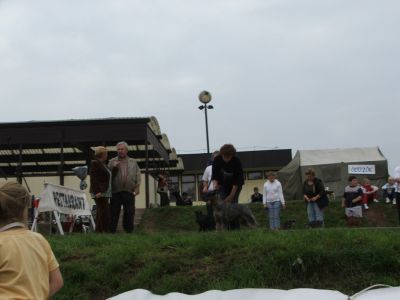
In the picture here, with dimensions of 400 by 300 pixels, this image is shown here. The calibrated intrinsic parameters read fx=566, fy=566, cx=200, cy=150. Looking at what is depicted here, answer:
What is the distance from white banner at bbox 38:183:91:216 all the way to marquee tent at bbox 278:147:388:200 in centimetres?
1660

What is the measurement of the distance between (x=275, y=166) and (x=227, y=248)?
1296 inches

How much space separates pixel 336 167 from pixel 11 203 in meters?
25.1

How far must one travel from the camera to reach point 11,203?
2992 mm

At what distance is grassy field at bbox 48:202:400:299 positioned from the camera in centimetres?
592

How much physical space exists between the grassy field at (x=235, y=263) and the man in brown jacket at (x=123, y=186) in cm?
249

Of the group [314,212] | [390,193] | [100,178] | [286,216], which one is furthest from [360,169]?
[100,178]

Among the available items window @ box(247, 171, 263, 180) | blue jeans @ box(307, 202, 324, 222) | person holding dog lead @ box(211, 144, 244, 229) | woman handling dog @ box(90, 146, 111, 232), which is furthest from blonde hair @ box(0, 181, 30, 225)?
window @ box(247, 171, 263, 180)

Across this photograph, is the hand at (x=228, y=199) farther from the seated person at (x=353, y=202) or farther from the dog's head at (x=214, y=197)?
the seated person at (x=353, y=202)

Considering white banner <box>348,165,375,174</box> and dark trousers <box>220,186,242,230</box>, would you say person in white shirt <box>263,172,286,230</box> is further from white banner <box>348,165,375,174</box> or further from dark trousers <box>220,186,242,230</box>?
white banner <box>348,165,375,174</box>

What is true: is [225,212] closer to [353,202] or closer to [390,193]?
[353,202]

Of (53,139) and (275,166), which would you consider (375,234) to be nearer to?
(53,139)

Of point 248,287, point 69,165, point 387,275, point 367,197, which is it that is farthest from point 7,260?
point 69,165

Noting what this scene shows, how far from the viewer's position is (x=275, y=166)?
129 feet

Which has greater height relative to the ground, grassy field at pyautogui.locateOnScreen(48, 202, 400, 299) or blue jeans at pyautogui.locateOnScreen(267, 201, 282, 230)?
blue jeans at pyautogui.locateOnScreen(267, 201, 282, 230)
